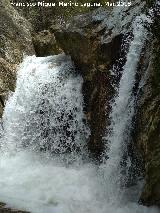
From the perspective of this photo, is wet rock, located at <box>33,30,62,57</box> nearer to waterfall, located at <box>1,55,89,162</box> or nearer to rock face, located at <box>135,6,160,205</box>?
waterfall, located at <box>1,55,89,162</box>

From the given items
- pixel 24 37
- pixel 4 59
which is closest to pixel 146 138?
pixel 4 59

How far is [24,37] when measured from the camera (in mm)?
14680

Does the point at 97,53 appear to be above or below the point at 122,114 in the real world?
above

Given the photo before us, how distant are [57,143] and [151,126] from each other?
4.43m

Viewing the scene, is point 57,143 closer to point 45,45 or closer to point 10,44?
point 10,44

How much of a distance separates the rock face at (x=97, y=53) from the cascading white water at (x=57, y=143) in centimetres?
45

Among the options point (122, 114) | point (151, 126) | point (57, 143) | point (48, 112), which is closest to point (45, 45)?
point (48, 112)

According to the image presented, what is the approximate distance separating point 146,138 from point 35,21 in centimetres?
1399

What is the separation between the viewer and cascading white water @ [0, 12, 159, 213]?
7.62 meters

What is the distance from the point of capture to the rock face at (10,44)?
1205 cm

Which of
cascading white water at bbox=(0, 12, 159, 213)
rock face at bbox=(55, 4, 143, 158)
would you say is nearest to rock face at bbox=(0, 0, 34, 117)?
cascading white water at bbox=(0, 12, 159, 213)

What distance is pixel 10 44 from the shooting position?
530 inches

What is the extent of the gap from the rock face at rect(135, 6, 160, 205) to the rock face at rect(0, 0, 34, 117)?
18.1 feet

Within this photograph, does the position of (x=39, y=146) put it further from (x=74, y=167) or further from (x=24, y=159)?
(x=74, y=167)
